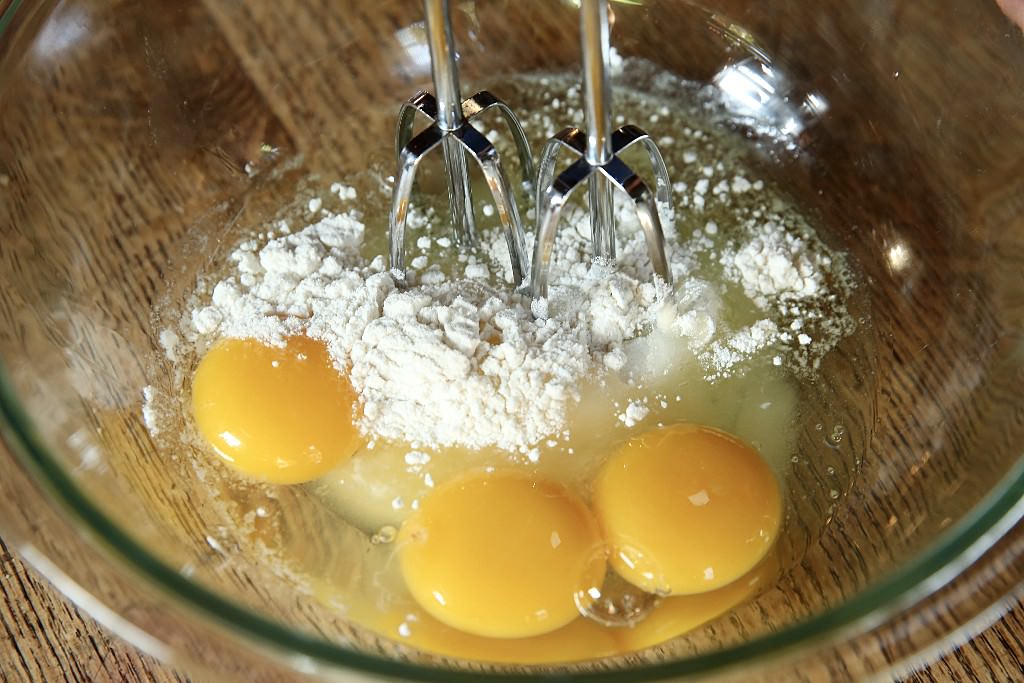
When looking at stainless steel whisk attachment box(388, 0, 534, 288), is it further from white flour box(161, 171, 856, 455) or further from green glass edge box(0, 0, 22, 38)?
green glass edge box(0, 0, 22, 38)

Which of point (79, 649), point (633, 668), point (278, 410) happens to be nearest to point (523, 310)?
point (278, 410)

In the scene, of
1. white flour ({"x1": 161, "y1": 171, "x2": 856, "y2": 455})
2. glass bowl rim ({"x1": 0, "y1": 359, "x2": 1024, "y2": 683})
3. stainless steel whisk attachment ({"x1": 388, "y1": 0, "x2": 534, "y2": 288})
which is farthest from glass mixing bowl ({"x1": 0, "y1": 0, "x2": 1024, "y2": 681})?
stainless steel whisk attachment ({"x1": 388, "y1": 0, "x2": 534, "y2": 288})

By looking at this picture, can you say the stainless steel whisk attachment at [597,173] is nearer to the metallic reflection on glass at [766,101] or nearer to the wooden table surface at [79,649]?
the metallic reflection on glass at [766,101]

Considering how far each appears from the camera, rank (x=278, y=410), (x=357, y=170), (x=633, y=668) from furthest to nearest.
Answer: (x=357, y=170)
(x=278, y=410)
(x=633, y=668)

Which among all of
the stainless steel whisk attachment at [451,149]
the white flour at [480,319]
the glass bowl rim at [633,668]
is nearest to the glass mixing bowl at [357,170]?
the glass bowl rim at [633,668]

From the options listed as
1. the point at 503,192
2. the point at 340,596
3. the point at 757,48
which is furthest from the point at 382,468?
the point at 757,48

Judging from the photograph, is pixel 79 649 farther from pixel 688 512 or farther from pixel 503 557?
pixel 688 512

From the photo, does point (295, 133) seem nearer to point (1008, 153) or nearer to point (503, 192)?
point (503, 192)
